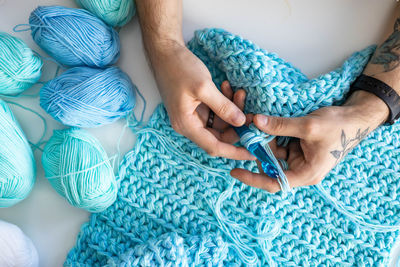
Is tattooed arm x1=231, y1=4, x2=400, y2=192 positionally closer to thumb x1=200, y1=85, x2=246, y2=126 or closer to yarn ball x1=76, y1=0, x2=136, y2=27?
thumb x1=200, y1=85, x2=246, y2=126

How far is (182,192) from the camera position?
37.8 inches

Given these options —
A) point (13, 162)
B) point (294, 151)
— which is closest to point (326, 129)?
point (294, 151)

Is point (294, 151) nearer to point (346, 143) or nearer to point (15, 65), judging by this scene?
point (346, 143)

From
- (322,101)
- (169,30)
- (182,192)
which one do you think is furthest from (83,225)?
(322,101)

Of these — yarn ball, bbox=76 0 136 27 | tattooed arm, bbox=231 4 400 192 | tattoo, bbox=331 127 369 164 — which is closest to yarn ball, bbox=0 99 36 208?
yarn ball, bbox=76 0 136 27

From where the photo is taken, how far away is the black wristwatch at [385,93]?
0.89 meters

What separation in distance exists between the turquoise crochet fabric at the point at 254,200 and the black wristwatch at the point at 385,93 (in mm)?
48

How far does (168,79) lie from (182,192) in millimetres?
343

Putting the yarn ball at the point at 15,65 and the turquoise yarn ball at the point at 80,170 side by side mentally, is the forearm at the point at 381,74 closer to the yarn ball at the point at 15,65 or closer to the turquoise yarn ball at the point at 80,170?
the turquoise yarn ball at the point at 80,170

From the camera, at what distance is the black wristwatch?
35.1 inches

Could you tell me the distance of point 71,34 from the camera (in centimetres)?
90

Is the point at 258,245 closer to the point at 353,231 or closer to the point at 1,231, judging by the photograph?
the point at 353,231

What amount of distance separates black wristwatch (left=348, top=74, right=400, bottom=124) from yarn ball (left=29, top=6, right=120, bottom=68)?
0.77 meters

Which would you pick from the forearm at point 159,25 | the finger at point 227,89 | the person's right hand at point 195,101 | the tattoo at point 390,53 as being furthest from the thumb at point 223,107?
the tattoo at point 390,53
